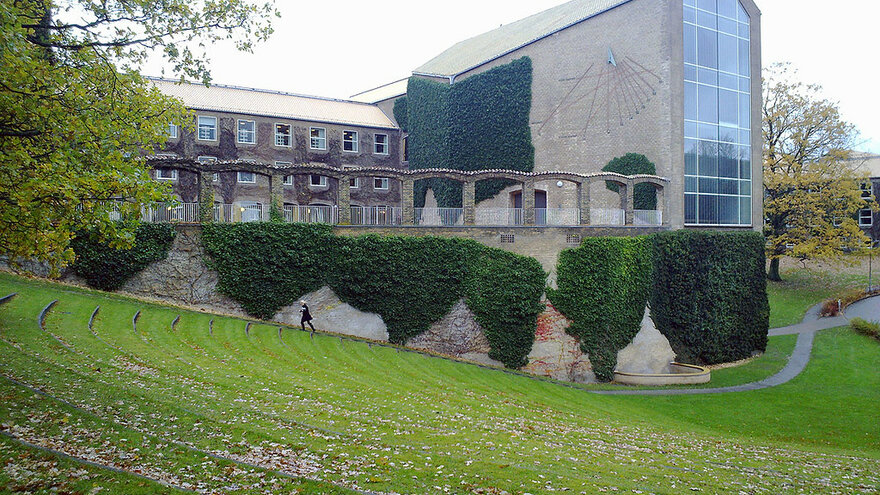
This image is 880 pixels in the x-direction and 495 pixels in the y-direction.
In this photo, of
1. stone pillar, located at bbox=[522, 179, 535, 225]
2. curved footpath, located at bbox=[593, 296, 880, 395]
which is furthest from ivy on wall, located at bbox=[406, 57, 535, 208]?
curved footpath, located at bbox=[593, 296, 880, 395]

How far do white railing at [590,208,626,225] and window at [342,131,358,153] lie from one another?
19215mm

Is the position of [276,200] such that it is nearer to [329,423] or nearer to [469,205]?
[469,205]

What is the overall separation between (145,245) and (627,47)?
27.8 metres

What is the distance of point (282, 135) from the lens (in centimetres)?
4212

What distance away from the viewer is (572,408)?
20766 mm

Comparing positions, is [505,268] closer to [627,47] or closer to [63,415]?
[627,47]

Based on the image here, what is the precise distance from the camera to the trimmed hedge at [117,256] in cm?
2412

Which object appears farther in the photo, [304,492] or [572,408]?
[572,408]

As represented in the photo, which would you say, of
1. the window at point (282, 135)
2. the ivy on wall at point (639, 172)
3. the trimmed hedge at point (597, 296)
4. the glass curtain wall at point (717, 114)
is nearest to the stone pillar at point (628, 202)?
the ivy on wall at point (639, 172)

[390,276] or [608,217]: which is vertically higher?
[608,217]

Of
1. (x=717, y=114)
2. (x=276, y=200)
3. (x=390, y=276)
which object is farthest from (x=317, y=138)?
(x=717, y=114)

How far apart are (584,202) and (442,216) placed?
7.70 m

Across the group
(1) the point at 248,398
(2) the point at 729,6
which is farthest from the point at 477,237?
(2) the point at 729,6

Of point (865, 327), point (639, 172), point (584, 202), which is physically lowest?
point (865, 327)
